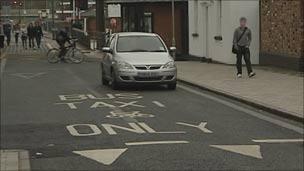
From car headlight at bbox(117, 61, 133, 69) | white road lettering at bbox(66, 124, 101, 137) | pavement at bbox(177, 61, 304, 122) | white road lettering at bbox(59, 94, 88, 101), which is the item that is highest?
car headlight at bbox(117, 61, 133, 69)

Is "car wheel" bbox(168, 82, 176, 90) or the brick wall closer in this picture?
"car wheel" bbox(168, 82, 176, 90)

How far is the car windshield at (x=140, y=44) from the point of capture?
61.0ft

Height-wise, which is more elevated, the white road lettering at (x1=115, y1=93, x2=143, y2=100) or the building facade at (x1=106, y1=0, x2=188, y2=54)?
the building facade at (x1=106, y1=0, x2=188, y2=54)

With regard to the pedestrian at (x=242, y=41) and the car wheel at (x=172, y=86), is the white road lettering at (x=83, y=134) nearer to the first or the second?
the car wheel at (x=172, y=86)

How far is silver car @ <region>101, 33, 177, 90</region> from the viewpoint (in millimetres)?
17344

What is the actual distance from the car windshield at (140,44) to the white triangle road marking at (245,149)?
9501 millimetres

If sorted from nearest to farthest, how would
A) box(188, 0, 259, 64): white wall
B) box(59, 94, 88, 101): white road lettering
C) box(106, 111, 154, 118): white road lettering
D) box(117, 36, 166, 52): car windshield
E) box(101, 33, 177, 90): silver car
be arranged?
1. box(106, 111, 154, 118): white road lettering
2. box(59, 94, 88, 101): white road lettering
3. box(101, 33, 177, 90): silver car
4. box(117, 36, 166, 52): car windshield
5. box(188, 0, 259, 64): white wall

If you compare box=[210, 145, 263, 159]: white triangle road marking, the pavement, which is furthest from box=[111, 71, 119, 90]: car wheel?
box=[210, 145, 263, 159]: white triangle road marking

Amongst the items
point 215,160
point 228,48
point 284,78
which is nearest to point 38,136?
point 215,160

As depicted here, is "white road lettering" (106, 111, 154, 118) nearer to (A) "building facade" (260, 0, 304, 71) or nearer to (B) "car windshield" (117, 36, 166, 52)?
(B) "car windshield" (117, 36, 166, 52)

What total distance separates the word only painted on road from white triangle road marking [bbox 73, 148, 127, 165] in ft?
4.47

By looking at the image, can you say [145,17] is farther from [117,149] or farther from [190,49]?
[117,149]

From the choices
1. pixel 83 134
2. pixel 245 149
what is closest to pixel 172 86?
pixel 83 134

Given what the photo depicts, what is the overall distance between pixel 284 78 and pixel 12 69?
1226 cm
